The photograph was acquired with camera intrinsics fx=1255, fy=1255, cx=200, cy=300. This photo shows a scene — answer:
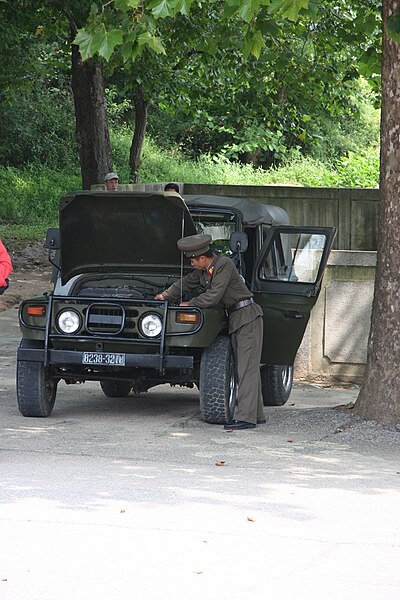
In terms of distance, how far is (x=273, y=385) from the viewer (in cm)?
1225

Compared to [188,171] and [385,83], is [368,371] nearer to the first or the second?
[385,83]

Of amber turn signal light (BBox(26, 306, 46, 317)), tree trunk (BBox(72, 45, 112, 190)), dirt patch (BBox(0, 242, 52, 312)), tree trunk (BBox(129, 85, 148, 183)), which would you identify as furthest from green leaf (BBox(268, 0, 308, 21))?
tree trunk (BBox(129, 85, 148, 183))

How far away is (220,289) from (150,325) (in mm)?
657

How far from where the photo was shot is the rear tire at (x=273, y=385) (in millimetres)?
12242

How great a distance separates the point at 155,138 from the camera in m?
47.2

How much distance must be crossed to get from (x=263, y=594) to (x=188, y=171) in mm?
37295

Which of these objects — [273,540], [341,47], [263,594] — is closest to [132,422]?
[273,540]

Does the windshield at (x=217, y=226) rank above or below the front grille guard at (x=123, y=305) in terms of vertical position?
above

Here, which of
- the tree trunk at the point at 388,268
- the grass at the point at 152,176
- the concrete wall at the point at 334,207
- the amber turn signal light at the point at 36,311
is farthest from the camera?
the grass at the point at 152,176

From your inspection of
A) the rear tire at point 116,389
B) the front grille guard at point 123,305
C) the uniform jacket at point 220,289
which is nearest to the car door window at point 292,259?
the uniform jacket at point 220,289

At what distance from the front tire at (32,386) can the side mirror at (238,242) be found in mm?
1864

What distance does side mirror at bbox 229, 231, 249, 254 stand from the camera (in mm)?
10844

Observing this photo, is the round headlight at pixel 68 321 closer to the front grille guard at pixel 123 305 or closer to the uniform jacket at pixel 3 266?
the front grille guard at pixel 123 305

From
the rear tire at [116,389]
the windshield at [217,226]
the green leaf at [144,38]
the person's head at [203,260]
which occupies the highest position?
the green leaf at [144,38]
